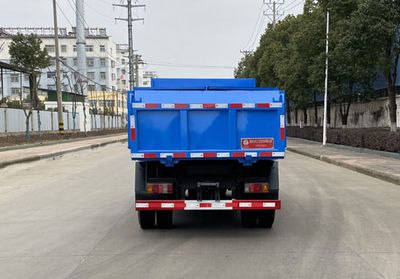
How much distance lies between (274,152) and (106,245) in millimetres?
2754

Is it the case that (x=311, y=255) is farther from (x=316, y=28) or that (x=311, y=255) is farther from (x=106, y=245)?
(x=316, y=28)

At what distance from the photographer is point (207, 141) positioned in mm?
7055

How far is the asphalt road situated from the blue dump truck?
627 mm

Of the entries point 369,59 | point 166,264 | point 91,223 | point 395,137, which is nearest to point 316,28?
point 369,59

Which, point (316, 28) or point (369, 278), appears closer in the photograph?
point (369, 278)

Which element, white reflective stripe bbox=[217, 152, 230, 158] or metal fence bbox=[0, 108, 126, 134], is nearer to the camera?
white reflective stripe bbox=[217, 152, 230, 158]

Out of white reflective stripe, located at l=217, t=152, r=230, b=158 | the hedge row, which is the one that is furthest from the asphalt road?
the hedge row

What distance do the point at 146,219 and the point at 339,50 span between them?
56.4 ft

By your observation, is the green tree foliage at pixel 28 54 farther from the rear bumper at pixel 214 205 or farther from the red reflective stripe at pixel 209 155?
the red reflective stripe at pixel 209 155

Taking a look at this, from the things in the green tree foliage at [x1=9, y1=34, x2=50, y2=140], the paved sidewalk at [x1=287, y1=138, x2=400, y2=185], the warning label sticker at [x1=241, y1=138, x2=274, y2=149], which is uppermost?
the green tree foliage at [x1=9, y1=34, x2=50, y2=140]

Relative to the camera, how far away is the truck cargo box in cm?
696

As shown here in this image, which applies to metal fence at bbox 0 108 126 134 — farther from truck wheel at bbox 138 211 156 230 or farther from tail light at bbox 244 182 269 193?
tail light at bbox 244 182 269 193

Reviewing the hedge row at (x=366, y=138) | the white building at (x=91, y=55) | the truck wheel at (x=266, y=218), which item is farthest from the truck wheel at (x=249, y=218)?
the white building at (x=91, y=55)

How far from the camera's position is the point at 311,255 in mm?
6367
